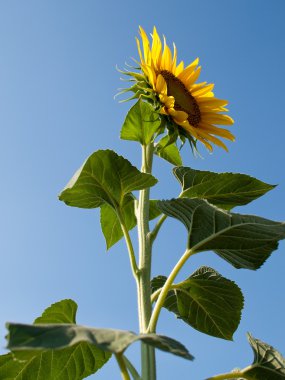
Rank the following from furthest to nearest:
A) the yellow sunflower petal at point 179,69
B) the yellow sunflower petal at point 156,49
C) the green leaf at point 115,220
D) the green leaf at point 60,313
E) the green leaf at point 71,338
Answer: the yellow sunflower petal at point 179,69 → the yellow sunflower petal at point 156,49 → the green leaf at point 115,220 → the green leaf at point 60,313 → the green leaf at point 71,338

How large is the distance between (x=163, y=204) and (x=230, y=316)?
2.31 ft

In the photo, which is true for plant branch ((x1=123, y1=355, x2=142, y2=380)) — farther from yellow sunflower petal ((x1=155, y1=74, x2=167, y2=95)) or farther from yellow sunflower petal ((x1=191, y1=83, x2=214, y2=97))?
yellow sunflower petal ((x1=191, y1=83, x2=214, y2=97))

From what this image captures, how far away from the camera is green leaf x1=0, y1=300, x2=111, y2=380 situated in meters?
2.52

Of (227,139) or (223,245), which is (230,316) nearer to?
(223,245)

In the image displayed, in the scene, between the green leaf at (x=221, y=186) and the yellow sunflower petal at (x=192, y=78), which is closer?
the green leaf at (x=221, y=186)

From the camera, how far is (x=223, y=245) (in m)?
2.38

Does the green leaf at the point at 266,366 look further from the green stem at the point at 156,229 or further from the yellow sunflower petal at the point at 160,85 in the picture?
the yellow sunflower petal at the point at 160,85

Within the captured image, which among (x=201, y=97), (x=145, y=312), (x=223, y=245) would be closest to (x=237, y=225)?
(x=223, y=245)

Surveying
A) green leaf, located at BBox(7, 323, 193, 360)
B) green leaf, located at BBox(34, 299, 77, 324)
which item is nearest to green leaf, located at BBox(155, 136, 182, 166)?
green leaf, located at BBox(34, 299, 77, 324)

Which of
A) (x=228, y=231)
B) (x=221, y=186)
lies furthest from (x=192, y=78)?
(x=228, y=231)

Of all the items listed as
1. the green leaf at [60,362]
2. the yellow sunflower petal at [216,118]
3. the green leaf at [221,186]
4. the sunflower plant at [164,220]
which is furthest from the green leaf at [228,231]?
the yellow sunflower petal at [216,118]

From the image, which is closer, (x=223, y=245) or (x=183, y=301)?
(x=223, y=245)

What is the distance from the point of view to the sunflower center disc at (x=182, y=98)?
304 cm

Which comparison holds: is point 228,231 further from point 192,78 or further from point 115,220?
point 192,78
